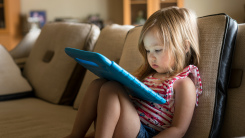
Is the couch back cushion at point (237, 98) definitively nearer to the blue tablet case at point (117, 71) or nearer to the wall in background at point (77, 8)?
the blue tablet case at point (117, 71)

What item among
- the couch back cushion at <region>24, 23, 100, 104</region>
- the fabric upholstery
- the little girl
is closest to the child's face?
the little girl

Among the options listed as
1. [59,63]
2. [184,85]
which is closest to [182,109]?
[184,85]

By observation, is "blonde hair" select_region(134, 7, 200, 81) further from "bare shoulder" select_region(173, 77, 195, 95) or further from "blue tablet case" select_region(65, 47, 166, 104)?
"blue tablet case" select_region(65, 47, 166, 104)

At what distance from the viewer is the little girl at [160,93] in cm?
98

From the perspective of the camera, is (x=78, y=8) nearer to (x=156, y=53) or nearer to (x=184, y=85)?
(x=156, y=53)

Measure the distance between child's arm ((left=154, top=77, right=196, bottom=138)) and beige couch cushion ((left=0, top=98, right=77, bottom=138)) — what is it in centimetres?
48

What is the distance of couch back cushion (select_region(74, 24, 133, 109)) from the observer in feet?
5.27

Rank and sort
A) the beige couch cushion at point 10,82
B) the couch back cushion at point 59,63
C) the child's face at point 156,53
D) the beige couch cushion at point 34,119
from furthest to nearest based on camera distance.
→ 1. the beige couch cushion at point 10,82
2. the couch back cushion at point 59,63
3. the beige couch cushion at point 34,119
4. the child's face at point 156,53

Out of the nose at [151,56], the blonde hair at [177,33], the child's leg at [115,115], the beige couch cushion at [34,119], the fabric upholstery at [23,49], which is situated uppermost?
the blonde hair at [177,33]

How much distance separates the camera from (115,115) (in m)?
0.97

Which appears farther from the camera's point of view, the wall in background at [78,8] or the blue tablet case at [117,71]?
the wall in background at [78,8]

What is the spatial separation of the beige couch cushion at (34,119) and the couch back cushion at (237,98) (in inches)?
24.7

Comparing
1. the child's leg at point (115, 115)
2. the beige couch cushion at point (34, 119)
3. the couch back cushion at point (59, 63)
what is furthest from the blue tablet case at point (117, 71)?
the couch back cushion at point (59, 63)

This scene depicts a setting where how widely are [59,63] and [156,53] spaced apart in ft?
3.12
